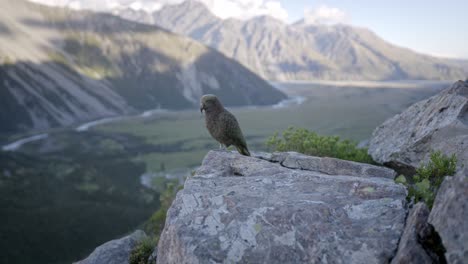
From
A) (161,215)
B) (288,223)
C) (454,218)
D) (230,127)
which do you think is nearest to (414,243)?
(454,218)

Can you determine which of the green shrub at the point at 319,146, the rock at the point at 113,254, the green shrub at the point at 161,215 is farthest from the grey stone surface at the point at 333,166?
the green shrub at the point at 161,215

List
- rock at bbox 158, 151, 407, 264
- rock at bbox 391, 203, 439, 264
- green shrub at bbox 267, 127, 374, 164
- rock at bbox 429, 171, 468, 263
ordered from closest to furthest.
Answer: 1. rock at bbox 429, 171, 468, 263
2. rock at bbox 391, 203, 439, 264
3. rock at bbox 158, 151, 407, 264
4. green shrub at bbox 267, 127, 374, 164

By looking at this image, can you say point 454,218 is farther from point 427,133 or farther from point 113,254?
point 113,254

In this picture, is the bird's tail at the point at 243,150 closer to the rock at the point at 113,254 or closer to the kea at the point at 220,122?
the kea at the point at 220,122

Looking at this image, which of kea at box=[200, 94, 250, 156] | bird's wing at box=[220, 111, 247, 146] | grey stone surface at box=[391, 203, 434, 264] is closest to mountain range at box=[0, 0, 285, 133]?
kea at box=[200, 94, 250, 156]

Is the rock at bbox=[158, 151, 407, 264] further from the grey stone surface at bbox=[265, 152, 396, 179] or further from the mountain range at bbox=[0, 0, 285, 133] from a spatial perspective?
the mountain range at bbox=[0, 0, 285, 133]

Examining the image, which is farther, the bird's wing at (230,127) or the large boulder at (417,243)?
the bird's wing at (230,127)
